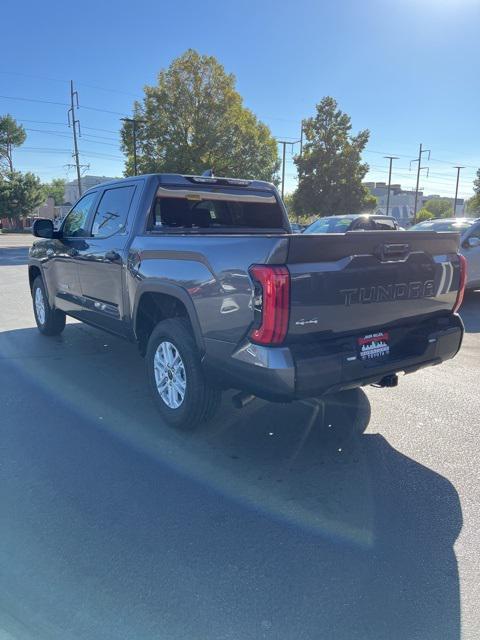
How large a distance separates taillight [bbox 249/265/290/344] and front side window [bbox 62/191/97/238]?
335 centimetres

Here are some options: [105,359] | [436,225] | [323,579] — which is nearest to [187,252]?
[323,579]

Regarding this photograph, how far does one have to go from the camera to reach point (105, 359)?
6.11 m

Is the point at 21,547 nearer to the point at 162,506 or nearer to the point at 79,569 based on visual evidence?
the point at 79,569

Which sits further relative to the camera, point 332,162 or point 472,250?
point 332,162

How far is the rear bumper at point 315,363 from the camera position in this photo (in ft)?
9.89

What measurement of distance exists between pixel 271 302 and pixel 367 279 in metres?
0.76

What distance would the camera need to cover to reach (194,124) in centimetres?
3534

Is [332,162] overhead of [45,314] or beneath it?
overhead

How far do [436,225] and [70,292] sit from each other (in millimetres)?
7931

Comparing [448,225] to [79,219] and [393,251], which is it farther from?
[393,251]

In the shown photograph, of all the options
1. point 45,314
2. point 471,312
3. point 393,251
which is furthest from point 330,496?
point 471,312

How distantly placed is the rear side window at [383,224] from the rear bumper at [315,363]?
33.7ft

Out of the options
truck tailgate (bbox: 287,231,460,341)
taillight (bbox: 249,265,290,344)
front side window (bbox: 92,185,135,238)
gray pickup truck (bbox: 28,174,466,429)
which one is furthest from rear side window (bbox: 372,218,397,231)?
taillight (bbox: 249,265,290,344)

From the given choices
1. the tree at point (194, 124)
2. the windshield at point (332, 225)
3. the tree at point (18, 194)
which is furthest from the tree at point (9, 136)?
the windshield at point (332, 225)
